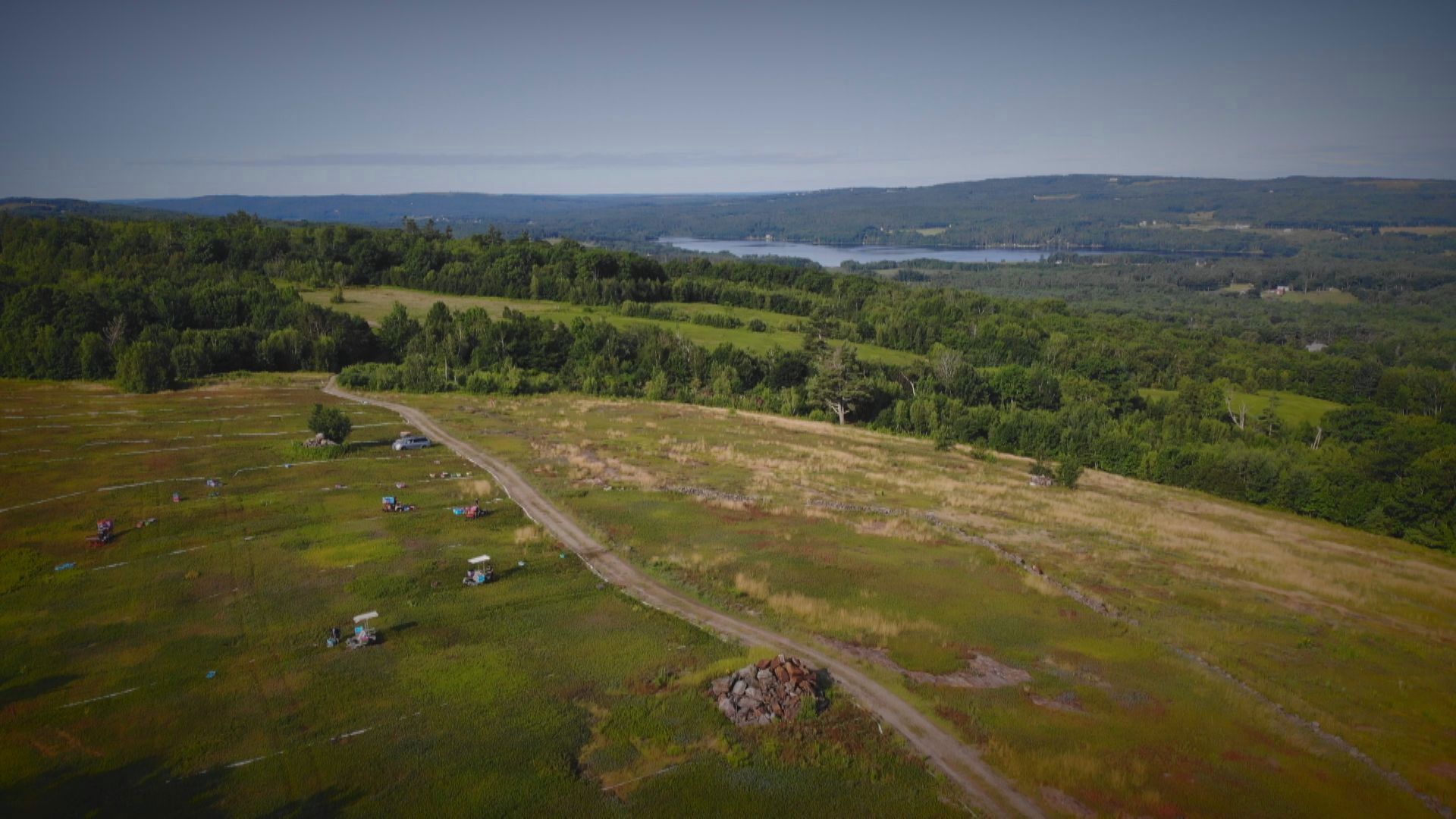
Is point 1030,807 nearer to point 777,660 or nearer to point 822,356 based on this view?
point 777,660

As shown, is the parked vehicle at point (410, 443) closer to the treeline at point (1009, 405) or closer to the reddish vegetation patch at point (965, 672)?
the treeline at point (1009, 405)

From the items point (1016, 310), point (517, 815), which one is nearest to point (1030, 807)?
point (517, 815)

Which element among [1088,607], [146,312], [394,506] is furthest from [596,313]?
[1088,607]

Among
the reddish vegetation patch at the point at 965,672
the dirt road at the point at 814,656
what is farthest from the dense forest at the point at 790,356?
the dirt road at the point at 814,656

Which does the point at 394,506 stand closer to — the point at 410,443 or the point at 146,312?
the point at 410,443

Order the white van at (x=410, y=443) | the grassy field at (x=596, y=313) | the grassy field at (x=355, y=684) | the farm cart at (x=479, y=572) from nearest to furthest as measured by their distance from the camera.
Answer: the grassy field at (x=355, y=684) → the farm cart at (x=479, y=572) → the white van at (x=410, y=443) → the grassy field at (x=596, y=313)

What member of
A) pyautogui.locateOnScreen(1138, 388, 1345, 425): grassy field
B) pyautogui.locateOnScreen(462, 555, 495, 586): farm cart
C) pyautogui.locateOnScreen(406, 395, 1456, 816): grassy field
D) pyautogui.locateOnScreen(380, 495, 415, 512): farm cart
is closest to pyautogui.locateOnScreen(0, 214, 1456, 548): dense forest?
pyautogui.locateOnScreen(1138, 388, 1345, 425): grassy field
